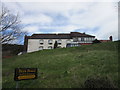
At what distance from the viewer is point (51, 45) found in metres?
57.1

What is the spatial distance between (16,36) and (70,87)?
59.0 feet

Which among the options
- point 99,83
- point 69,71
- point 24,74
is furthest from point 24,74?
point 69,71

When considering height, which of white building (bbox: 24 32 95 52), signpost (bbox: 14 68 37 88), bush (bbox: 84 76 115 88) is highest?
white building (bbox: 24 32 95 52)

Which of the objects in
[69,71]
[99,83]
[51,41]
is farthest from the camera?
[51,41]

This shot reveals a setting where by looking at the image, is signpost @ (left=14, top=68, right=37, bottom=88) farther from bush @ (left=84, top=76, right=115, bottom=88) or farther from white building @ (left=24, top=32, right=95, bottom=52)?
white building @ (left=24, top=32, right=95, bottom=52)

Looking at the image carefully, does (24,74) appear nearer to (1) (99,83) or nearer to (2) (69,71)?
(1) (99,83)

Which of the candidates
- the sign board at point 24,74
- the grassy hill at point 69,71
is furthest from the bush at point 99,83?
the sign board at point 24,74

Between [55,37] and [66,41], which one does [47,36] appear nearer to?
Result: [55,37]

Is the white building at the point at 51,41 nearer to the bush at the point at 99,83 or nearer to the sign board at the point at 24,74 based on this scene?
the sign board at the point at 24,74

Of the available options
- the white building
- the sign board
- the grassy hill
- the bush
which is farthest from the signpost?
the white building

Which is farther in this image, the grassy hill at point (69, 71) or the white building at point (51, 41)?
the white building at point (51, 41)

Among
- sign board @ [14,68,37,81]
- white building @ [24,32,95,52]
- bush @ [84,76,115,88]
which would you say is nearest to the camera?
bush @ [84,76,115,88]

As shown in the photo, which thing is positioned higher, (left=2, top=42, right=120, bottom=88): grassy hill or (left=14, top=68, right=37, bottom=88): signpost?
(left=14, top=68, right=37, bottom=88): signpost

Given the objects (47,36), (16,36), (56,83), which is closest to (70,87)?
(56,83)
